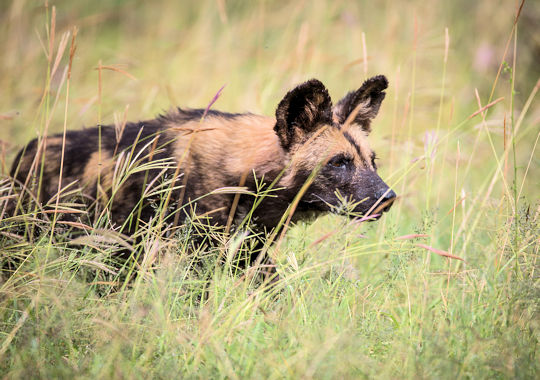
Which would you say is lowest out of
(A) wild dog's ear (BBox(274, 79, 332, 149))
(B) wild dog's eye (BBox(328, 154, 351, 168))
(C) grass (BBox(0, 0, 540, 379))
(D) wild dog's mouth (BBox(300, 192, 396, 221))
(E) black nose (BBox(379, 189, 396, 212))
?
(C) grass (BBox(0, 0, 540, 379))

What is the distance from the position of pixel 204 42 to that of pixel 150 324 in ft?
18.3

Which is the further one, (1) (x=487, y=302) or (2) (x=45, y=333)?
(1) (x=487, y=302)

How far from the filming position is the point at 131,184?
3865 mm

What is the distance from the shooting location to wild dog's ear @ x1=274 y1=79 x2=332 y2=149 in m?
3.56

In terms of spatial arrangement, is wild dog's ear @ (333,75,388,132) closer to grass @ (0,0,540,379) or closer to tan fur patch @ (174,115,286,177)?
grass @ (0,0,540,379)

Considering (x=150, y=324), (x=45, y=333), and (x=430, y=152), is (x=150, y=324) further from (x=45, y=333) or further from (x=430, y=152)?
(x=430, y=152)

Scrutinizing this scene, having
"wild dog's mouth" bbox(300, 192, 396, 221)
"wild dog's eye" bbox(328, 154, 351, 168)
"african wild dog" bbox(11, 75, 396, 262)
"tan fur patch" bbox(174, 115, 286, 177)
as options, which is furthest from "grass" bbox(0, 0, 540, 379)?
"tan fur patch" bbox(174, 115, 286, 177)

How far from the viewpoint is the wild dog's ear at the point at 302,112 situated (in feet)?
11.7

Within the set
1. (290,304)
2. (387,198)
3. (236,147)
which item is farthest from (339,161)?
(290,304)

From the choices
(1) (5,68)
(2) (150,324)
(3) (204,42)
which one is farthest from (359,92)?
(1) (5,68)

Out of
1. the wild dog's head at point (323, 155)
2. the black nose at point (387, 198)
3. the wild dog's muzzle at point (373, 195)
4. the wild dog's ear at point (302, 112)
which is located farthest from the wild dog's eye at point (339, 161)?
the black nose at point (387, 198)

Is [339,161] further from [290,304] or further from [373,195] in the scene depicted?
[290,304]

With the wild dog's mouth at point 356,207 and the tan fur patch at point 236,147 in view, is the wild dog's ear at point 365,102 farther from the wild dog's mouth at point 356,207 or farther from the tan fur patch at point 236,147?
the wild dog's mouth at point 356,207

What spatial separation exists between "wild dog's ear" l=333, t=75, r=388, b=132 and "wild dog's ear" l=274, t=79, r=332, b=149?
12.2 inches
